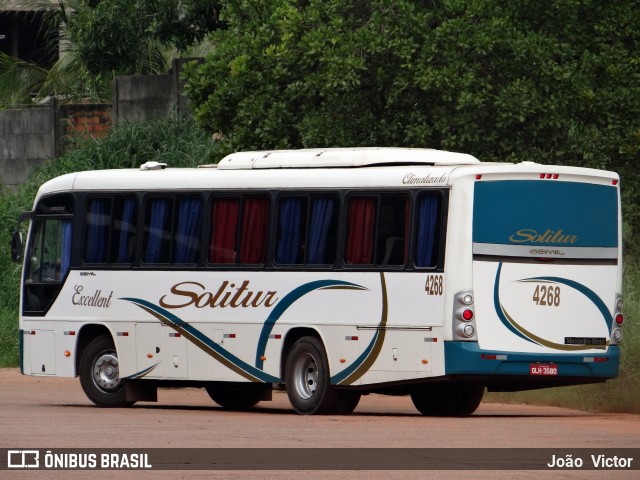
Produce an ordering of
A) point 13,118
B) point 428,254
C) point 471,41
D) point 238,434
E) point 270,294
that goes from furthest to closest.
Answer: point 13,118 → point 471,41 → point 270,294 → point 428,254 → point 238,434

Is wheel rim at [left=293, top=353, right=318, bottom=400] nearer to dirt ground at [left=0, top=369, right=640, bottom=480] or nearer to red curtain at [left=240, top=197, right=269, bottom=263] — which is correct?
dirt ground at [left=0, top=369, right=640, bottom=480]

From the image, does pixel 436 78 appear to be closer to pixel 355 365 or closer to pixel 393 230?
pixel 393 230

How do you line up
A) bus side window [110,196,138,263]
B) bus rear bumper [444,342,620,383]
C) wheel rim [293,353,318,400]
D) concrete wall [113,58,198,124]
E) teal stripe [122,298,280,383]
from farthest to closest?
1. concrete wall [113,58,198,124]
2. bus side window [110,196,138,263]
3. teal stripe [122,298,280,383]
4. wheel rim [293,353,318,400]
5. bus rear bumper [444,342,620,383]

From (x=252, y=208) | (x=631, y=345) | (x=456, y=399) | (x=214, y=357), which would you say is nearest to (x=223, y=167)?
(x=252, y=208)

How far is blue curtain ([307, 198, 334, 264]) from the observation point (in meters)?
21.3

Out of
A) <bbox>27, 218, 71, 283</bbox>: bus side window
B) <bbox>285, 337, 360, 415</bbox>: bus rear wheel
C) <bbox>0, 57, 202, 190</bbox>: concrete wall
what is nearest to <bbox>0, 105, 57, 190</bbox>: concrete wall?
<bbox>0, 57, 202, 190</bbox>: concrete wall

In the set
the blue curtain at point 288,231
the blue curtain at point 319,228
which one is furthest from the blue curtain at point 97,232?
the blue curtain at point 319,228

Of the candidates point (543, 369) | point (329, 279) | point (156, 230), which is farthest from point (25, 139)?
point (543, 369)

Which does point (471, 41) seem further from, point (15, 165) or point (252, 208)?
point (15, 165)

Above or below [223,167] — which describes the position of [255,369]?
below

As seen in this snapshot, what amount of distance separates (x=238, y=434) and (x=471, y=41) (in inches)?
380

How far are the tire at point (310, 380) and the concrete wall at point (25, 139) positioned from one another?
14.6m

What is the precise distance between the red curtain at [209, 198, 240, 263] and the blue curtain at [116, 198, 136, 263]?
127 centimetres

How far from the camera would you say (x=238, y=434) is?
17906mm
